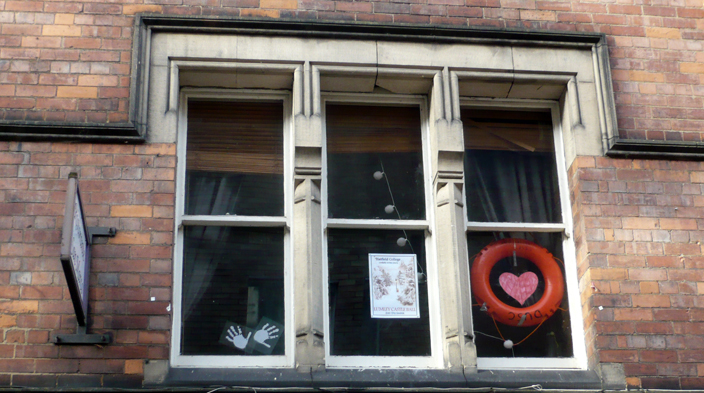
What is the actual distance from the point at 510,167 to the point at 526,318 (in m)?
1.19

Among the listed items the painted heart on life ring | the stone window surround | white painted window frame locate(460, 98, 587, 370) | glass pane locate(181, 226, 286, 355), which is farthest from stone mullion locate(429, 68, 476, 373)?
glass pane locate(181, 226, 286, 355)

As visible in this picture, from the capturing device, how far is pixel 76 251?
17.4ft

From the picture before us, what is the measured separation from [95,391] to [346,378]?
1528 mm

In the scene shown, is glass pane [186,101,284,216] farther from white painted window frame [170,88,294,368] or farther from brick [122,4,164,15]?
brick [122,4,164,15]

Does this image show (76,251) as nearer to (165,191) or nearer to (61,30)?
(165,191)

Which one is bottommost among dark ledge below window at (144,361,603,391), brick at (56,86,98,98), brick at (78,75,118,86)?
dark ledge below window at (144,361,603,391)

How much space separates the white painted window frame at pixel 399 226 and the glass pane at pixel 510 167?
1.13 feet

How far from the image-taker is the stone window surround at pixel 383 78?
6.41 meters

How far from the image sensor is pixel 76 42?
660 centimetres

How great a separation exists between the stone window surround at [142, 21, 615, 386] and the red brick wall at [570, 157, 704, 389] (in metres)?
0.37

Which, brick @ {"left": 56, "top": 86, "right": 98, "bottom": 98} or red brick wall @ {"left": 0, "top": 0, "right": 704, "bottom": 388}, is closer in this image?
red brick wall @ {"left": 0, "top": 0, "right": 704, "bottom": 388}

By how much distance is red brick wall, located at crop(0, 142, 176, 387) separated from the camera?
224 inches

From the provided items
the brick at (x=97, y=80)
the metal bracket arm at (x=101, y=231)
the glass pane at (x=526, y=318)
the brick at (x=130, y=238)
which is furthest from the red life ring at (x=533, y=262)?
the brick at (x=97, y=80)

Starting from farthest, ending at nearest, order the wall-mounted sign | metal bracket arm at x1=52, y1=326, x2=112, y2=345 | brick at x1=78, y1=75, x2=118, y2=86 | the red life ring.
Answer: brick at x1=78, y1=75, x2=118, y2=86 → the red life ring → metal bracket arm at x1=52, y1=326, x2=112, y2=345 → the wall-mounted sign
